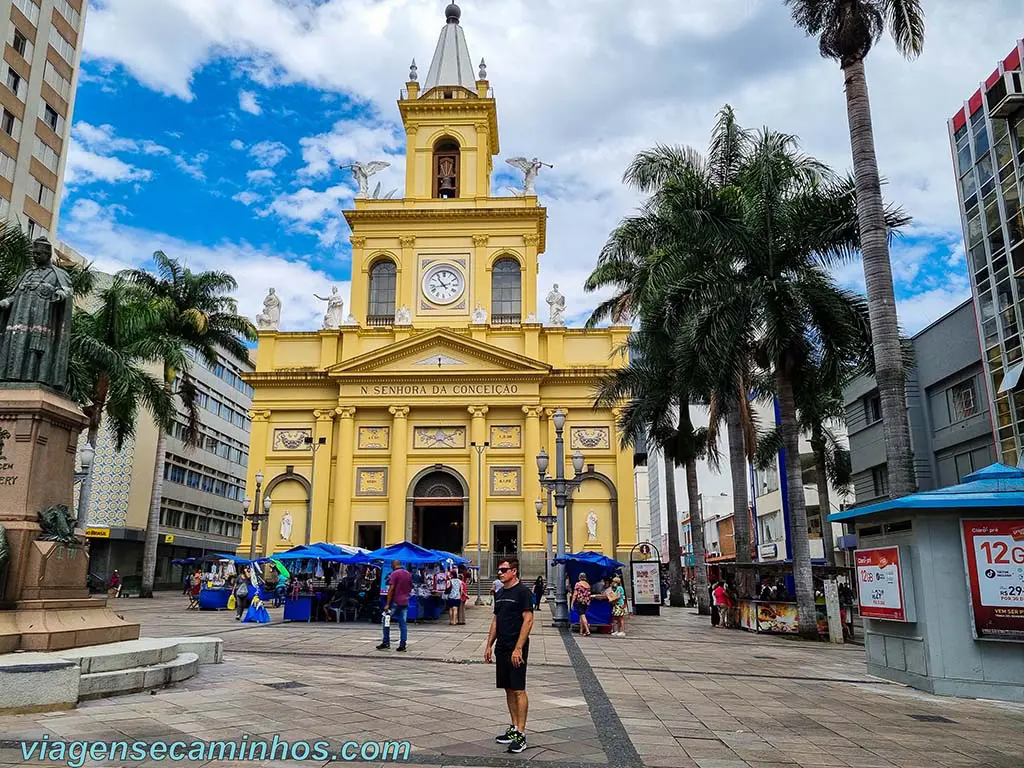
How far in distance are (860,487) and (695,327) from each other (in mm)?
20980

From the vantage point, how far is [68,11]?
39656 mm

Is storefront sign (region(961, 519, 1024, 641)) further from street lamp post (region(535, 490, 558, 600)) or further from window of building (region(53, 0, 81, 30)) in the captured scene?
window of building (region(53, 0, 81, 30))

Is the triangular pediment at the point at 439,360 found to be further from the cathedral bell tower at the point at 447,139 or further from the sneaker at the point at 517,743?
the sneaker at the point at 517,743

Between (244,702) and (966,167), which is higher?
(966,167)

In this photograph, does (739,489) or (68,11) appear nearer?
(739,489)

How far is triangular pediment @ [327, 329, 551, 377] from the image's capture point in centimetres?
3769

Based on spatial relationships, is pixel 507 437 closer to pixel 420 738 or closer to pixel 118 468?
pixel 118 468

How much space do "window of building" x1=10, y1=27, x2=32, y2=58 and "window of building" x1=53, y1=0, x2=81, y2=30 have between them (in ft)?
10.3

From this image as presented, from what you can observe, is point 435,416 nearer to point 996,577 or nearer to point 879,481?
point 879,481

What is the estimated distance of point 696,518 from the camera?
29.5m

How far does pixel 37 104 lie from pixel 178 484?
22.8 metres

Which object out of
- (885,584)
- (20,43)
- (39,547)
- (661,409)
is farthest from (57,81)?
(885,584)

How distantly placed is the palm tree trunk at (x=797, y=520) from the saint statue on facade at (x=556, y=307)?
862 inches

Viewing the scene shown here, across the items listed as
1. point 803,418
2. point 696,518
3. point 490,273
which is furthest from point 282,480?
point 803,418
